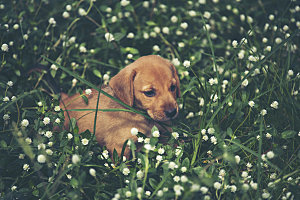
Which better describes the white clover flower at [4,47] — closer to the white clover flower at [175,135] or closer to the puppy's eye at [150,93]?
the puppy's eye at [150,93]

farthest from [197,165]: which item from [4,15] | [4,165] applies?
[4,15]

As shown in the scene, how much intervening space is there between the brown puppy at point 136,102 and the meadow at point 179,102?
0.16 metres

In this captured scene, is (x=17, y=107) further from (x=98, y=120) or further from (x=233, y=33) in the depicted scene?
(x=233, y=33)

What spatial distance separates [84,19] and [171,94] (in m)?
1.96

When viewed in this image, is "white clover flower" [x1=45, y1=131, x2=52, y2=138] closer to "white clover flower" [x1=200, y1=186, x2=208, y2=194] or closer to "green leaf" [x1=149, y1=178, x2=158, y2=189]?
"green leaf" [x1=149, y1=178, x2=158, y2=189]

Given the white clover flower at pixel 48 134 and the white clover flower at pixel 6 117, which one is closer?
the white clover flower at pixel 48 134

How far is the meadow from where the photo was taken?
275 cm

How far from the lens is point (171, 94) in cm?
322

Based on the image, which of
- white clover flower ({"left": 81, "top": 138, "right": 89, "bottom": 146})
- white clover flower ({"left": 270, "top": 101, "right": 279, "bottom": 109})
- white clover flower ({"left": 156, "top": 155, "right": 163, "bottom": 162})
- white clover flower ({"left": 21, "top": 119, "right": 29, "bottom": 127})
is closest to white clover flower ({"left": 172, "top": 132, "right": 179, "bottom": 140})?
white clover flower ({"left": 156, "top": 155, "right": 163, "bottom": 162})

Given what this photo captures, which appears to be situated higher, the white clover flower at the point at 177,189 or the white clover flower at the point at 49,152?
the white clover flower at the point at 177,189

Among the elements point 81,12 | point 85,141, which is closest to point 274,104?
point 85,141

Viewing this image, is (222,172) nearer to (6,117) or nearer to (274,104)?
(274,104)

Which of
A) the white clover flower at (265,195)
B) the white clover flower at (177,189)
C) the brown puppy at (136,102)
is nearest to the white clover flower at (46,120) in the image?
the brown puppy at (136,102)

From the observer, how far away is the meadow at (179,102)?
9.02 feet
